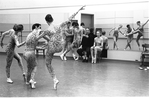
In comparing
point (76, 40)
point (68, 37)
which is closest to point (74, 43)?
point (76, 40)

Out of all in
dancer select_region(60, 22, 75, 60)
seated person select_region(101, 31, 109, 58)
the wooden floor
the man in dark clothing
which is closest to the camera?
the wooden floor

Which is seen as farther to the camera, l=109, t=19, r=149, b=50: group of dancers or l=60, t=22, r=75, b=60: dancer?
l=60, t=22, r=75, b=60: dancer

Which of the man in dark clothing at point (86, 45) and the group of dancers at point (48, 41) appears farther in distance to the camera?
the man in dark clothing at point (86, 45)

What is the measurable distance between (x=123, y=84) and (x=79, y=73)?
2.07 metres

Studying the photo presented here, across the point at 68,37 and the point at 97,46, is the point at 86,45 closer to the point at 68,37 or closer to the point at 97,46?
the point at 97,46

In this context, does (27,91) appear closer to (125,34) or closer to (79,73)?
(79,73)

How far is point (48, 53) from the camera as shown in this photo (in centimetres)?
566

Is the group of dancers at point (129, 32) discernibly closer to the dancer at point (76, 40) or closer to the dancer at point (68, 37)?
the dancer at point (76, 40)

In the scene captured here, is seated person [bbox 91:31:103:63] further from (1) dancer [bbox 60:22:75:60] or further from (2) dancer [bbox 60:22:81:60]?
(1) dancer [bbox 60:22:75:60]

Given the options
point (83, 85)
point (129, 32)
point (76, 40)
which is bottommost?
point (83, 85)

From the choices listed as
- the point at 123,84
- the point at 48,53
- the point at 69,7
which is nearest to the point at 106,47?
the point at 69,7

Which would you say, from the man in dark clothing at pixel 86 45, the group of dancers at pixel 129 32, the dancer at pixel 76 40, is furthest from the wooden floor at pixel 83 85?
the dancer at pixel 76 40

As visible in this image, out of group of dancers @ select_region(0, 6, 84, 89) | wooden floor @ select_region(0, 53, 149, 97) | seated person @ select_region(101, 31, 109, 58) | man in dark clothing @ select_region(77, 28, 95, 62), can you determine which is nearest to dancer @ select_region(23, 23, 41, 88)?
group of dancers @ select_region(0, 6, 84, 89)

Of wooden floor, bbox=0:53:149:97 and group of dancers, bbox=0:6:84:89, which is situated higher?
group of dancers, bbox=0:6:84:89
